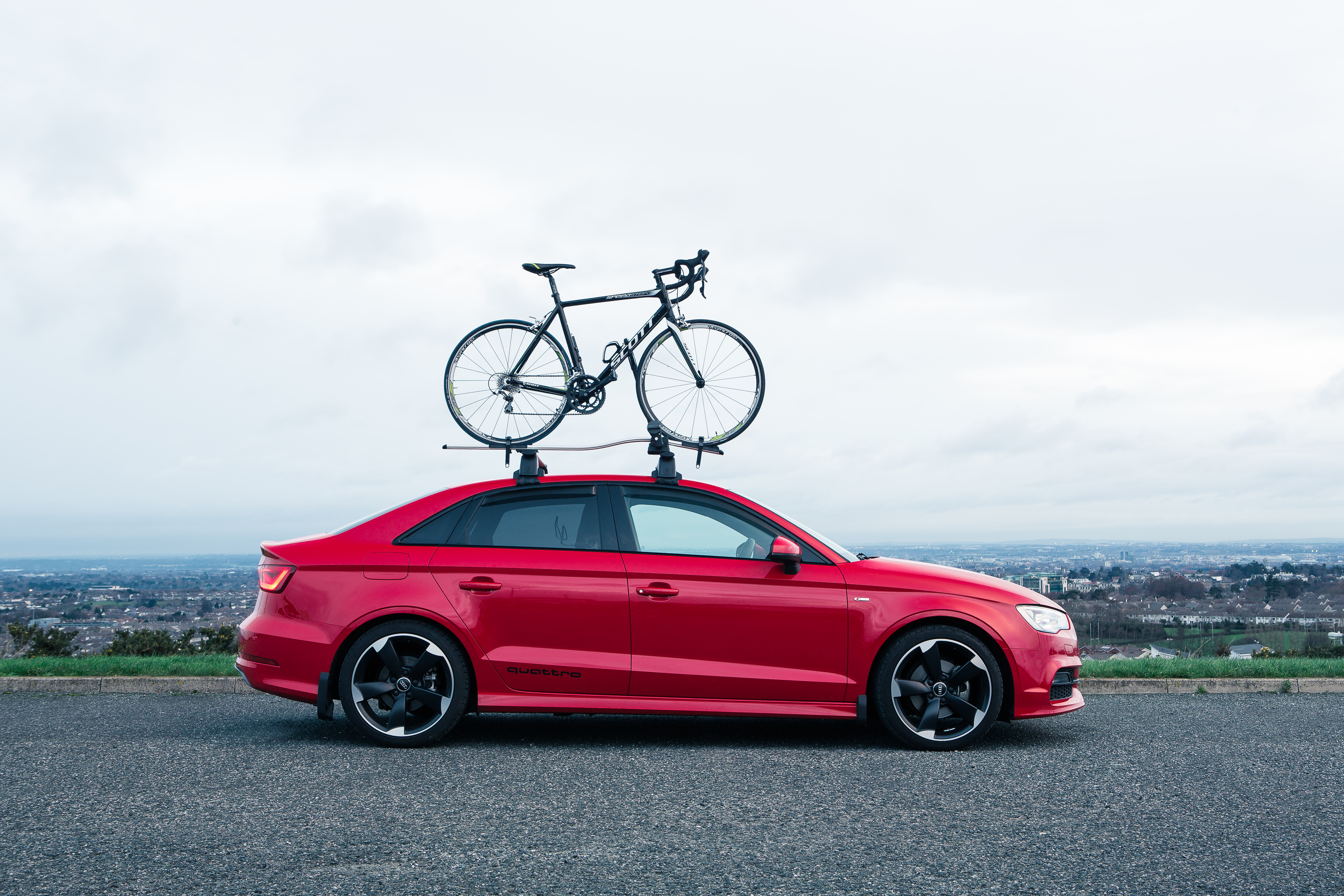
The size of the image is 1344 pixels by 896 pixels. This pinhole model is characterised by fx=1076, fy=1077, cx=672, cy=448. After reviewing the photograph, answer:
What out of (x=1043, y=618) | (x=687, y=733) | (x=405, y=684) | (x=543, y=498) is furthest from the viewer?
(x=687, y=733)

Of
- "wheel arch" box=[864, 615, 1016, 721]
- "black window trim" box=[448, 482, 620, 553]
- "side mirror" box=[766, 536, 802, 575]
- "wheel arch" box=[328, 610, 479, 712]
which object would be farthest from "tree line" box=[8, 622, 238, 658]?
"wheel arch" box=[864, 615, 1016, 721]

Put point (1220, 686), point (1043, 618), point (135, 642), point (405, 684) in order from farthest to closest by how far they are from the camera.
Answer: point (135, 642), point (1220, 686), point (1043, 618), point (405, 684)

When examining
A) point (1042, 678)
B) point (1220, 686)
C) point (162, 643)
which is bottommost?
point (162, 643)

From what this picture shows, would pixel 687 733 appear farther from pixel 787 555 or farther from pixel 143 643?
pixel 143 643

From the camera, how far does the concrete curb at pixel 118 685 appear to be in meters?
9.21

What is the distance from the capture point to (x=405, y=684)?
6.34 meters

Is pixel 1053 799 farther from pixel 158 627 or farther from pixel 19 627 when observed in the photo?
pixel 19 627

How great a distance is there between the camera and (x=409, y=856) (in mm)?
4055

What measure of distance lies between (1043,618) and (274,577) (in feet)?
15.5

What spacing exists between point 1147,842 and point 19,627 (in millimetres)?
17640

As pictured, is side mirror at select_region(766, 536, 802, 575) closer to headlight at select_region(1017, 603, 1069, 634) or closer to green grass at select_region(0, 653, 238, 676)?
headlight at select_region(1017, 603, 1069, 634)

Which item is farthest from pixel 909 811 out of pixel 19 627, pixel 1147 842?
pixel 19 627

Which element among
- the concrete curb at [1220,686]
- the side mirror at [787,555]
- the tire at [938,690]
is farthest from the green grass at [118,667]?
the concrete curb at [1220,686]

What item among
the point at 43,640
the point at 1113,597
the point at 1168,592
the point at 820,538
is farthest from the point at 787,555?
the point at 1168,592
